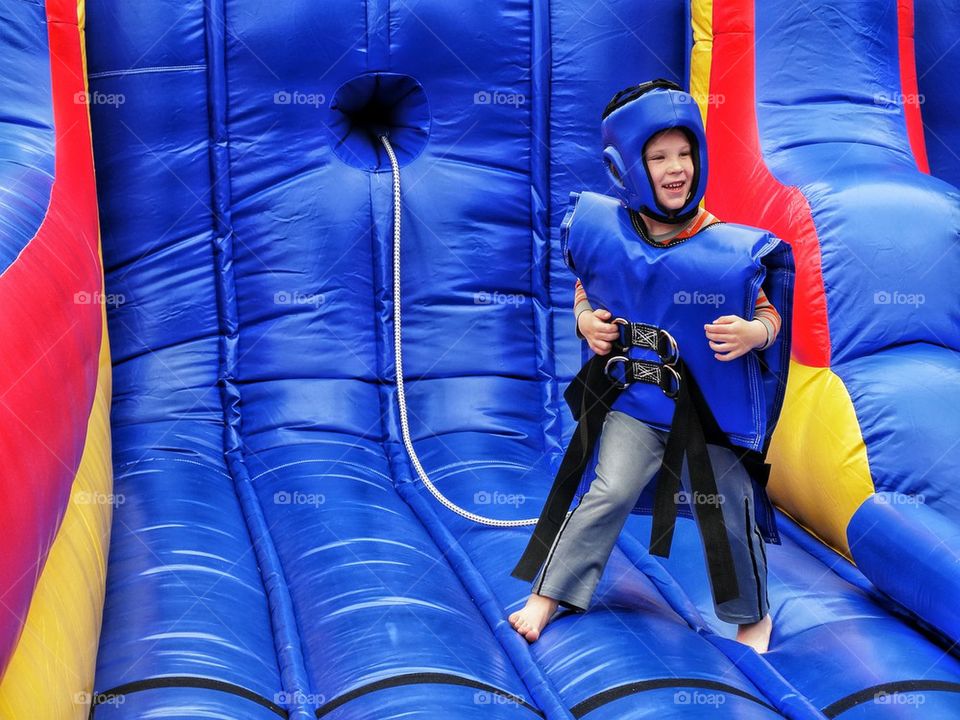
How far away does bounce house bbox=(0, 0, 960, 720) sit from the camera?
1481mm

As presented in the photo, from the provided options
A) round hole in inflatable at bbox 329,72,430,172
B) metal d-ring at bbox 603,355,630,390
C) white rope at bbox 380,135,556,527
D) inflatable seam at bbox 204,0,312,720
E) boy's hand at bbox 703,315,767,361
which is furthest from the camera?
round hole in inflatable at bbox 329,72,430,172

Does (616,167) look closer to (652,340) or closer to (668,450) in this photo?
(652,340)

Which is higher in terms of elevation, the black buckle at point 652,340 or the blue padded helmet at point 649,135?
the blue padded helmet at point 649,135

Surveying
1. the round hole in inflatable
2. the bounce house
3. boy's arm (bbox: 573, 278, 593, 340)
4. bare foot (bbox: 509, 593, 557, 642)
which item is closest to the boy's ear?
boy's arm (bbox: 573, 278, 593, 340)

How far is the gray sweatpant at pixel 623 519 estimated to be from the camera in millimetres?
1682

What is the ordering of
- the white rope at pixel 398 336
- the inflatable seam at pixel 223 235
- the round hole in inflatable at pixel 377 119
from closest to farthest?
the white rope at pixel 398 336 < the inflatable seam at pixel 223 235 < the round hole in inflatable at pixel 377 119

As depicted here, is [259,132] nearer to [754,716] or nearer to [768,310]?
[768,310]

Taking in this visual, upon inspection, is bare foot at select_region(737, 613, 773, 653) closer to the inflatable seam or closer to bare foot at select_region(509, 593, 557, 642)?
bare foot at select_region(509, 593, 557, 642)

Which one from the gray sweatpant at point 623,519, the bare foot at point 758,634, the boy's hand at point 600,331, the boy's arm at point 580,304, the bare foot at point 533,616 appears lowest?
the bare foot at point 758,634

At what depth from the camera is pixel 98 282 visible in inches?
80.6

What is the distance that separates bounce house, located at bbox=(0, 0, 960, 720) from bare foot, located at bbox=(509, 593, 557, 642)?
0.10 ft

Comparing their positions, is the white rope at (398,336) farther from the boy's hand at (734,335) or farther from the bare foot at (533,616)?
the boy's hand at (734,335)

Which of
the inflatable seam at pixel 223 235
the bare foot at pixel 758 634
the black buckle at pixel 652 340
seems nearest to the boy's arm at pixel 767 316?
the black buckle at pixel 652 340

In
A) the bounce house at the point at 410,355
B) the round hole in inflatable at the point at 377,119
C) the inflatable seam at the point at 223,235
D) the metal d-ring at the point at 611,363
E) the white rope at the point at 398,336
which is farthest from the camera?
the round hole in inflatable at the point at 377,119
